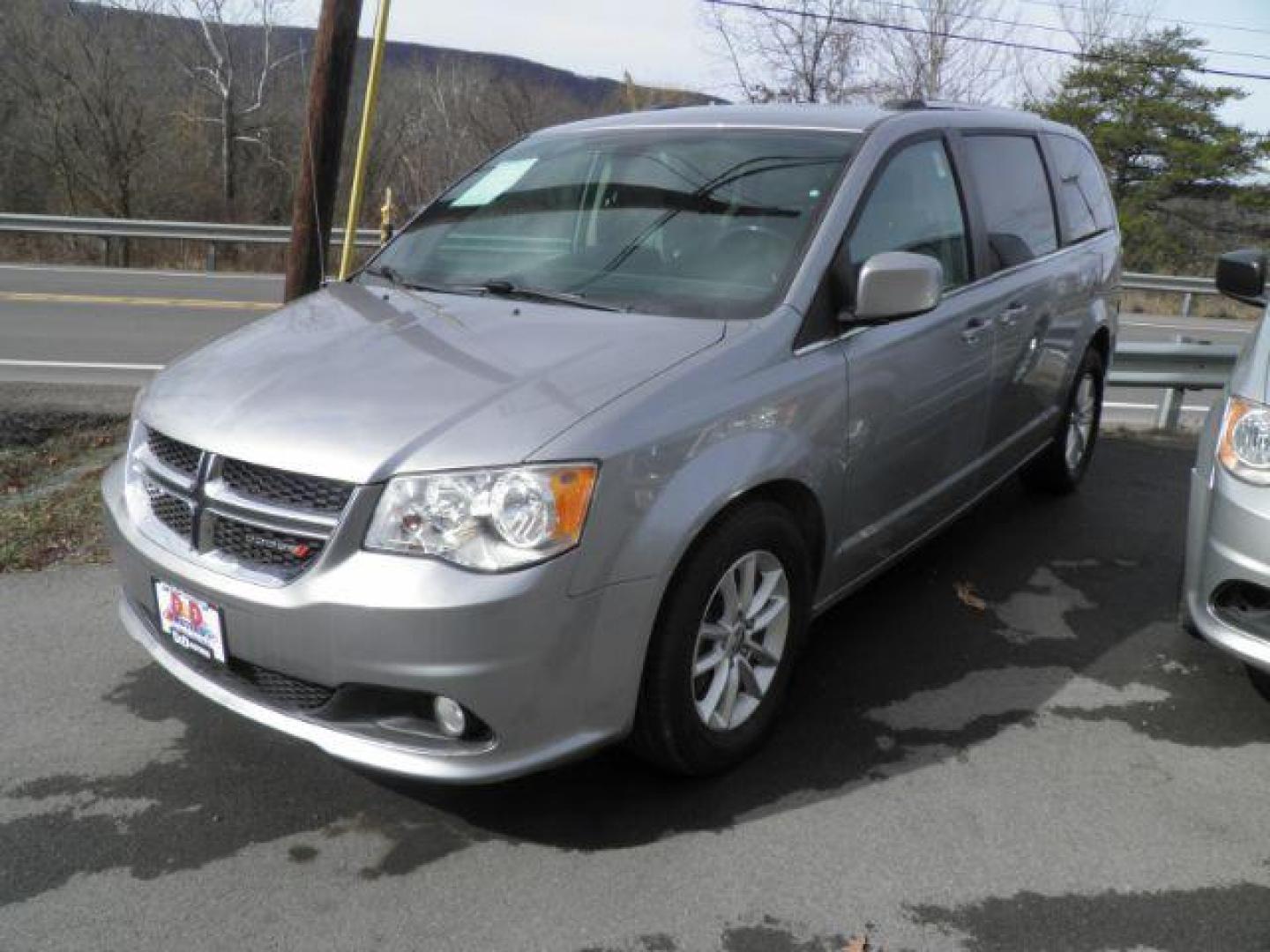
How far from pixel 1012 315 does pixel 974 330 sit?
46cm

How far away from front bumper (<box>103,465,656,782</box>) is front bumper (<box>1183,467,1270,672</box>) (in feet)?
5.83

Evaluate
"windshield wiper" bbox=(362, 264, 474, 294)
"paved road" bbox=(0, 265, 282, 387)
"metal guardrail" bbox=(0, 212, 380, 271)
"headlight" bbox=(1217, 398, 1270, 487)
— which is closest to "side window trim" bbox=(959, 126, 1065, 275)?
"headlight" bbox=(1217, 398, 1270, 487)

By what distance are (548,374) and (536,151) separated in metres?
1.81

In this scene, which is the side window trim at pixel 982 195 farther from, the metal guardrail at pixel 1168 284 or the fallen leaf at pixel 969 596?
the metal guardrail at pixel 1168 284

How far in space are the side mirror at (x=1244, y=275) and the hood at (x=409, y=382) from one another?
2.62 metres

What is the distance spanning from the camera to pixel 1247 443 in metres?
3.11

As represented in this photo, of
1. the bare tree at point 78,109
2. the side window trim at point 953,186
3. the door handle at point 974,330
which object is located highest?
the bare tree at point 78,109

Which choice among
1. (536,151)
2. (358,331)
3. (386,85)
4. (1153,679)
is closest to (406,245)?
(536,151)

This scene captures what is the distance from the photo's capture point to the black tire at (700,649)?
2613 millimetres

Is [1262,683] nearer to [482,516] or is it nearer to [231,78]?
[482,516]

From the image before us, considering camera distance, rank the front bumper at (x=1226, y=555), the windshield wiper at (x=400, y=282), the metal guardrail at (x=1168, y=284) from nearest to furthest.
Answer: the front bumper at (x=1226, y=555)
the windshield wiper at (x=400, y=282)
the metal guardrail at (x=1168, y=284)

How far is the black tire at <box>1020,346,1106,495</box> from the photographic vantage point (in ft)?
17.6

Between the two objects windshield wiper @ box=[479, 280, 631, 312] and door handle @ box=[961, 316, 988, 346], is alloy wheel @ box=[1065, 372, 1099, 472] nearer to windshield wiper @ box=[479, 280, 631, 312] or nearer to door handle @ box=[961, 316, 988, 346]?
door handle @ box=[961, 316, 988, 346]

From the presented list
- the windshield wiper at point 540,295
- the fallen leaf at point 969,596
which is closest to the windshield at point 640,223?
the windshield wiper at point 540,295
